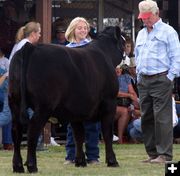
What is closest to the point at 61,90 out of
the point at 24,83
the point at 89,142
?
the point at 24,83

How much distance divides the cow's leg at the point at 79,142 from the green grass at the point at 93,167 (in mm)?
104

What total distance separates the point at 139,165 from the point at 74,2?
20.6ft

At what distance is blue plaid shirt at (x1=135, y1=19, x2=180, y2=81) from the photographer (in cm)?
1076

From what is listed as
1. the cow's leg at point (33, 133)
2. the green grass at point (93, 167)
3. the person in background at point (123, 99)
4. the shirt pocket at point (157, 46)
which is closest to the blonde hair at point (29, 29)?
the green grass at point (93, 167)

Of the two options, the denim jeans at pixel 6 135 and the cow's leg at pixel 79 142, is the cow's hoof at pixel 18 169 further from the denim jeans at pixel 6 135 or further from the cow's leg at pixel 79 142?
the denim jeans at pixel 6 135

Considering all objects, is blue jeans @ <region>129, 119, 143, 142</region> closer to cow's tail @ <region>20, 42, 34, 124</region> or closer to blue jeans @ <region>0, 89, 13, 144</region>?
blue jeans @ <region>0, 89, 13, 144</region>

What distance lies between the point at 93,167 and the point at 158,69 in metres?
1.59

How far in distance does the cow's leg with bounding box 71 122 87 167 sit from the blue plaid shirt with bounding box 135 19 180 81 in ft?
3.89

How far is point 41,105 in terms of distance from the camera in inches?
376

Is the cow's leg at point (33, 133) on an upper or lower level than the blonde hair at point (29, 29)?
lower

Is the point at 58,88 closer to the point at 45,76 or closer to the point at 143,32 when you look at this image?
the point at 45,76

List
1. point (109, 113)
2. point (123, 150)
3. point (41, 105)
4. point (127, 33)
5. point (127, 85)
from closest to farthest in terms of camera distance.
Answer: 1. point (41, 105)
2. point (109, 113)
3. point (123, 150)
4. point (127, 85)
5. point (127, 33)

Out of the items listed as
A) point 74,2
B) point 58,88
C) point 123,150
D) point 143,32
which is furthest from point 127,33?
point 58,88

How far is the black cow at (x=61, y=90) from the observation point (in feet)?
31.4
